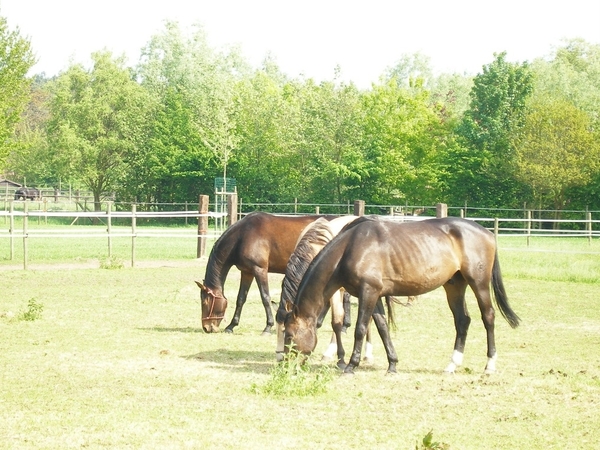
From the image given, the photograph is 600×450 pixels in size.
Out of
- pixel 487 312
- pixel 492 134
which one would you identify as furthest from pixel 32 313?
pixel 492 134

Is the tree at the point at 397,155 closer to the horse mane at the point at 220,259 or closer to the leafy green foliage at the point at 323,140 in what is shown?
the leafy green foliage at the point at 323,140

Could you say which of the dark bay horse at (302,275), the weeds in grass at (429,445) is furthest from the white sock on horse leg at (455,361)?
the weeds in grass at (429,445)

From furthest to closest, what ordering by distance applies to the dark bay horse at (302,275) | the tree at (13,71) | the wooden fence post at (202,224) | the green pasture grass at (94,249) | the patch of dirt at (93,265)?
the tree at (13,71)
the wooden fence post at (202,224)
the green pasture grass at (94,249)
the patch of dirt at (93,265)
the dark bay horse at (302,275)

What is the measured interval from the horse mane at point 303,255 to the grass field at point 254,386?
776mm

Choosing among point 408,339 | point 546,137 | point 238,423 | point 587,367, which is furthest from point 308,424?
point 546,137

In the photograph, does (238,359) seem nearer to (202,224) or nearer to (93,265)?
(93,265)

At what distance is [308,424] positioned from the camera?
5555 mm

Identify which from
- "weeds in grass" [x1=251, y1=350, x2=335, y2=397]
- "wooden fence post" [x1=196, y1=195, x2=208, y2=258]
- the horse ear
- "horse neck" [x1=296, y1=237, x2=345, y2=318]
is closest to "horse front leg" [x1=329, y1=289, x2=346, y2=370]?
"horse neck" [x1=296, y1=237, x2=345, y2=318]

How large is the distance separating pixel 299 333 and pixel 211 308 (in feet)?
9.12

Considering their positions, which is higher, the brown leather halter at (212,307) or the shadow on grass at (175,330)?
the brown leather halter at (212,307)

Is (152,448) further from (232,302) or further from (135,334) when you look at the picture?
(232,302)

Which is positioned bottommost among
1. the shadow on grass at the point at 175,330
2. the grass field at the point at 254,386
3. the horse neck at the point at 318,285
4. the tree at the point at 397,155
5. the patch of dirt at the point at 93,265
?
the shadow on grass at the point at 175,330

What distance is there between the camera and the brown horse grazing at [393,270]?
281 inches

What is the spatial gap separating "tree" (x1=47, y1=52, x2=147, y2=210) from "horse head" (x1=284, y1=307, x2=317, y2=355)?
3909 cm
